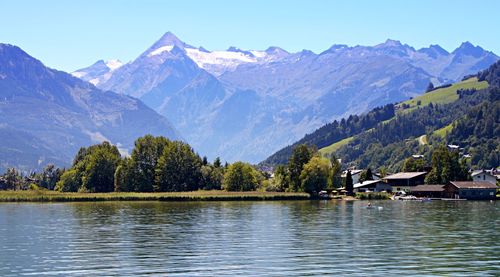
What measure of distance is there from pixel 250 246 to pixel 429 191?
124099 mm

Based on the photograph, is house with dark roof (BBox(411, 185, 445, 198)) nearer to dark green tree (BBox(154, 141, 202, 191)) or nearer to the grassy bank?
the grassy bank

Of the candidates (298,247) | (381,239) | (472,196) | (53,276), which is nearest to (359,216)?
(381,239)

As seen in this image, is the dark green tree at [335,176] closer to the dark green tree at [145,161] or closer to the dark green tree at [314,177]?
the dark green tree at [314,177]

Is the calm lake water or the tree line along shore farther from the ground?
the tree line along shore

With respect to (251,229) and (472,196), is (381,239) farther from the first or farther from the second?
(472,196)

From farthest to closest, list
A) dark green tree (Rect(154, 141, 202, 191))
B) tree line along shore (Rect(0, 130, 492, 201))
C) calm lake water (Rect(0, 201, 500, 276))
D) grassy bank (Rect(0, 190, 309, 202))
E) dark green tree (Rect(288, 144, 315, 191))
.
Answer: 1. dark green tree (Rect(154, 141, 202, 191))
2. dark green tree (Rect(288, 144, 315, 191))
3. tree line along shore (Rect(0, 130, 492, 201))
4. grassy bank (Rect(0, 190, 309, 202))
5. calm lake water (Rect(0, 201, 500, 276))

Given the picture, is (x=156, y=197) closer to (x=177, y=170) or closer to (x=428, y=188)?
(x=177, y=170)

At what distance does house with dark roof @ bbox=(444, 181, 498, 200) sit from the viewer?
175 meters

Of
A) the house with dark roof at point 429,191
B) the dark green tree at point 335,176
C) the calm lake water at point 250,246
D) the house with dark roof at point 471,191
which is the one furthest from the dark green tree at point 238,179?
the calm lake water at point 250,246

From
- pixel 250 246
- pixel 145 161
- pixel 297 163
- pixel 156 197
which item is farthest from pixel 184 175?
pixel 250 246

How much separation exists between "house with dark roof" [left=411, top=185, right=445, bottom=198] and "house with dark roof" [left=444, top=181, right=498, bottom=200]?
2914 mm

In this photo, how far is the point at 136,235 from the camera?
77.6m

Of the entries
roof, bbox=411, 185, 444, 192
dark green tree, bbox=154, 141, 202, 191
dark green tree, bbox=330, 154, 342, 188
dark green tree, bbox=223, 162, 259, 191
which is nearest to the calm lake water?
roof, bbox=411, 185, 444, 192

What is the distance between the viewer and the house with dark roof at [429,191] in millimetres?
180625
